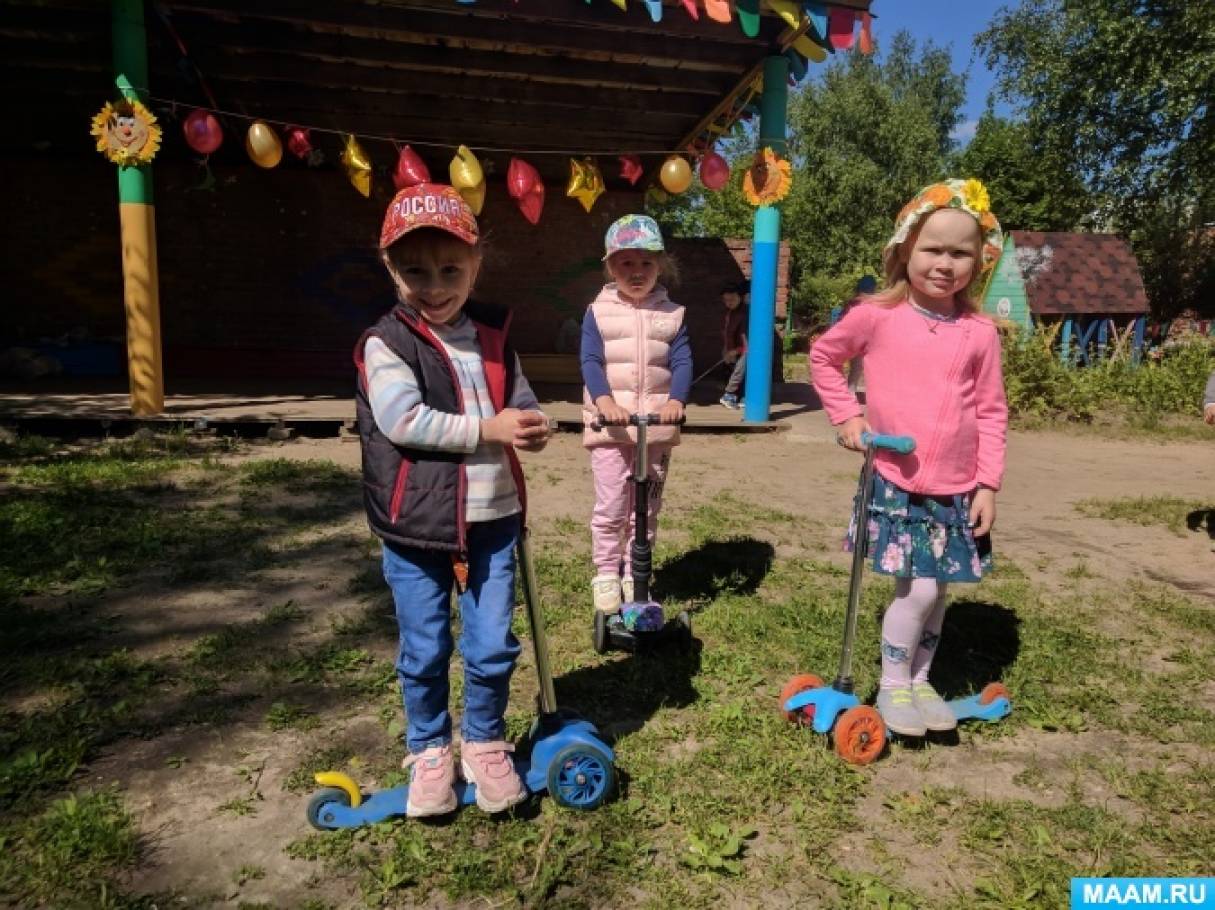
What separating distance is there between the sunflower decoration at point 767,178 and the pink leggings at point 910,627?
659 cm

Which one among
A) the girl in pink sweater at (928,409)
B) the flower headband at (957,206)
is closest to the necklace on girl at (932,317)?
the girl in pink sweater at (928,409)

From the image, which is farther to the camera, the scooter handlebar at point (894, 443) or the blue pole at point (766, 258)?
the blue pole at point (766, 258)

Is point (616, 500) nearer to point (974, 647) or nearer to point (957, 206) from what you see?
point (974, 647)

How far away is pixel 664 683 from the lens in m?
3.24

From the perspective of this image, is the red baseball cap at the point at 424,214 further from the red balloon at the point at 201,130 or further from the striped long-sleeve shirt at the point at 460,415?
the red balloon at the point at 201,130

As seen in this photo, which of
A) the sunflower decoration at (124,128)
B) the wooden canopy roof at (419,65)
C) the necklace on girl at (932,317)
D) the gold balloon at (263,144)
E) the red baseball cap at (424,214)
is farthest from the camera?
the gold balloon at (263,144)

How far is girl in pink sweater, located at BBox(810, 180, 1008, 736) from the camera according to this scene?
8.82 ft

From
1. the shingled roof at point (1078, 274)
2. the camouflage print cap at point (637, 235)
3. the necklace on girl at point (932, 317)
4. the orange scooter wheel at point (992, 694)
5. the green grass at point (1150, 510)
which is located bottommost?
the orange scooter wheel at point (992, 694)

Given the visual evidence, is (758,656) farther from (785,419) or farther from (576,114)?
(576,114)

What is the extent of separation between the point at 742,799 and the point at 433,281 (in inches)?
69.7

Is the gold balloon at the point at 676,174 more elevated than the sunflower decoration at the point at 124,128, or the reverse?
the gold balloon at the point at 676,174

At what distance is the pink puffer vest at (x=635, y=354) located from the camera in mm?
3676

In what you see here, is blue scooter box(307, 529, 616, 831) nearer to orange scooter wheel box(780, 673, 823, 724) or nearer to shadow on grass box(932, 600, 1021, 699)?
orange scooter wheel box(780, 673, 823, 724)

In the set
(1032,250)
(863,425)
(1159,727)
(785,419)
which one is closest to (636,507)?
(863,425)
